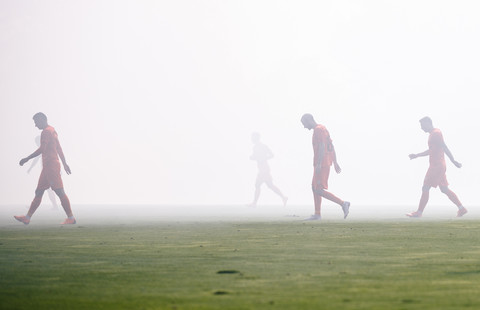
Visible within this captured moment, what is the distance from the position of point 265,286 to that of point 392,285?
1.03 m

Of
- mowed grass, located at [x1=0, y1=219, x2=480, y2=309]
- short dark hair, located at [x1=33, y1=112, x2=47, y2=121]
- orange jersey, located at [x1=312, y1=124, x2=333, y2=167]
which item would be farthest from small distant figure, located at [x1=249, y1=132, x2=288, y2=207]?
mowed grass, located at [x1=0, y1=219, x2=480, y2=309]

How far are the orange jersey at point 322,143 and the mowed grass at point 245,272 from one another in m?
8.63

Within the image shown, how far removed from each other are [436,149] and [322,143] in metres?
4.52

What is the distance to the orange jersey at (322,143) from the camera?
898 inches

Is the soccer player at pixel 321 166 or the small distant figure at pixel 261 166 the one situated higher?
the small distant figure at pixel 261 166

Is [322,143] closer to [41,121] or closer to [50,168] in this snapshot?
[50,168]

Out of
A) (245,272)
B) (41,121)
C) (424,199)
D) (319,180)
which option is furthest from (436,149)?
(245,272)

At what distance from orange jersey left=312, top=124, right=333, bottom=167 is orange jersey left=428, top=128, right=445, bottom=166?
3.85 m

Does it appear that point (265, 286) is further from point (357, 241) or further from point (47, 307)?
point (357, 241)

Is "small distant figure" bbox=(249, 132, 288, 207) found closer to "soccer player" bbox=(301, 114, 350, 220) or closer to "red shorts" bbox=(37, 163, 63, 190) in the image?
"soccer player" bbox=(301, 114, 350, 220)

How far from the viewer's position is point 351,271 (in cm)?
844

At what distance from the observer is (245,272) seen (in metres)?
8.46

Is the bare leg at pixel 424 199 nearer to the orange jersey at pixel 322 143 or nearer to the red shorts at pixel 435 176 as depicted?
the red shorts at pixel 435 176

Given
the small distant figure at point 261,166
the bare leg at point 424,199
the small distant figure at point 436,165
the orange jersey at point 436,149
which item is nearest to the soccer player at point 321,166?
the bare leg at point 424,199
